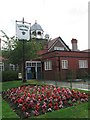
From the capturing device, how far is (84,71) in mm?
31688

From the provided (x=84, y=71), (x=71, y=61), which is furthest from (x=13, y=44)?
(x=84, y=71)

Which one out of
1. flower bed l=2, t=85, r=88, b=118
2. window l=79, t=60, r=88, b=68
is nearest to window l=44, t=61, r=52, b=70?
A: window l=79, t=60, r=88, b=68

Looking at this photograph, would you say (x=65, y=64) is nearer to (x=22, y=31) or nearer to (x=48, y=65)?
(x=48, y=65)

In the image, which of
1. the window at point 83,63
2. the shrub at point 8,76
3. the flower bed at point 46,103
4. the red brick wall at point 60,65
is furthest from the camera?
the window at point 83,63

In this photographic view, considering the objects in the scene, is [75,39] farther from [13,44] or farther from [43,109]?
[43,109]

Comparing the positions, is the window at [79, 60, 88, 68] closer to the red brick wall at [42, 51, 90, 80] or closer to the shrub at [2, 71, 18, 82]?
the red brick wall at [42, 51, 90, 80]

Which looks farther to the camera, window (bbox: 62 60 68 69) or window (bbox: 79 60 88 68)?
window (bbox: 79 60 88 68)

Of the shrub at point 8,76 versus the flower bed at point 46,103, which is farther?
the shrub at point 8,76

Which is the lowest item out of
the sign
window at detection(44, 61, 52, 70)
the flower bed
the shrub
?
the flower bed

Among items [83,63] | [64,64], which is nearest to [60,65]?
[64,64]

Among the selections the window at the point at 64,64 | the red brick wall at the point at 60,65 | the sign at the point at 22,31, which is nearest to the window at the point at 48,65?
the red brick wall at the point at 60,65

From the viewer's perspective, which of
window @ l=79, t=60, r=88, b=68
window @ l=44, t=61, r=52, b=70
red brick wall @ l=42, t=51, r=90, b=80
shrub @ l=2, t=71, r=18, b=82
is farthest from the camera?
window @ l=79, t=60, r=88, b=68

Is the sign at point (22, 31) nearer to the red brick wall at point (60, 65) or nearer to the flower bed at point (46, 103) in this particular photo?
the flower bed at point (46, 103)

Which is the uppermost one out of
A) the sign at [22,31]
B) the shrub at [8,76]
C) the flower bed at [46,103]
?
the sign at [22,31]
